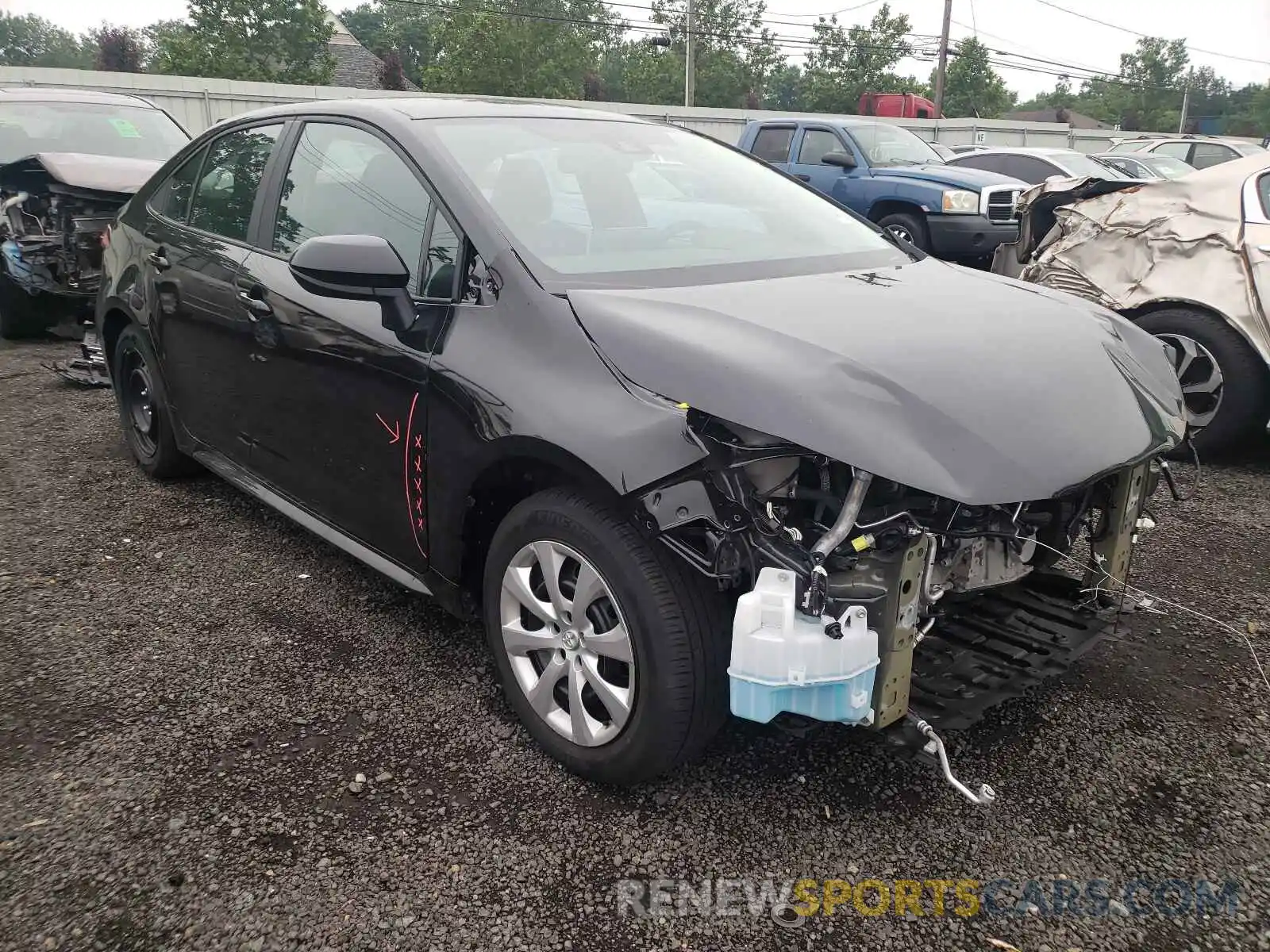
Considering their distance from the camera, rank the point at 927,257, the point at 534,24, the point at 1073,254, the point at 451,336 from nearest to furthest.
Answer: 1. the point at 451,336
2. the point at 927,257
3. the point at 1073,254
4. the point at 534,24

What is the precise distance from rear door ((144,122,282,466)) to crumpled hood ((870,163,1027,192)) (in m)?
8.24

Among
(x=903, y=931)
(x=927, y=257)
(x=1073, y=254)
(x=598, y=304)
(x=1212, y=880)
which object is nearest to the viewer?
(x=903, y=931)

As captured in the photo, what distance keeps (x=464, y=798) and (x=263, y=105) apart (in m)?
22.2

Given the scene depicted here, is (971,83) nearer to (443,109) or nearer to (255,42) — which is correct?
(255,42)

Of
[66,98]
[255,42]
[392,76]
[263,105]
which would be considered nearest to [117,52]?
[255,42]

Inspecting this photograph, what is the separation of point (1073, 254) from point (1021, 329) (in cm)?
348

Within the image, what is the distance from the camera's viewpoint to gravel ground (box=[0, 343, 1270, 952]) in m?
1.98

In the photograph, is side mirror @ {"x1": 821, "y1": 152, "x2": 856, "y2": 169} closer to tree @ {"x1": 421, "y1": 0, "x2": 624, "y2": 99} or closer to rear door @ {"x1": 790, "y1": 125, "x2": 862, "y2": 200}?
rear door @ {"x1": 790, "y1": 125, "x2": 862, "y2": 200}

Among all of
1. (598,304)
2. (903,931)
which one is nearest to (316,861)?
(903,931)

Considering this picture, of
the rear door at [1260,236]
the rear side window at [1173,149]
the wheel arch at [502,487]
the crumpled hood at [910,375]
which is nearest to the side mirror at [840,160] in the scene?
the rear door at [1260,236]

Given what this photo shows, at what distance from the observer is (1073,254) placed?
5406mm

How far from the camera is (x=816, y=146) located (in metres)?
Result: 11.3

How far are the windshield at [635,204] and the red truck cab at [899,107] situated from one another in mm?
34021

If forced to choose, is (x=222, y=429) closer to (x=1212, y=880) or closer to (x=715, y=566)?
(x=715, y=566)
